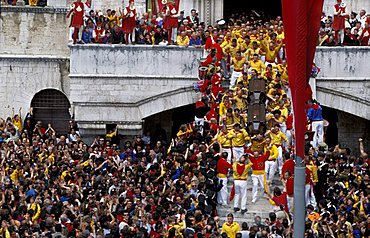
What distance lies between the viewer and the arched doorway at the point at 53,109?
1908 inches

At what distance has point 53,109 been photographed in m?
48.7

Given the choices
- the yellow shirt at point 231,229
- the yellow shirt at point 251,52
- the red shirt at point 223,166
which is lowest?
the yellow shirt at point 231,229

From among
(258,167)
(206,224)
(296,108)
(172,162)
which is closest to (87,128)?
(172,162)

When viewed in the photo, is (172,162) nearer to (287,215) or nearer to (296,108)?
(287,215)

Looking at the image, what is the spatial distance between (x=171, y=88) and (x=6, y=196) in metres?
10.5

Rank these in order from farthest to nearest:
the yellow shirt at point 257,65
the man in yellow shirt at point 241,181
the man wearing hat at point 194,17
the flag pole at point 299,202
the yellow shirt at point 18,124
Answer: the yellow shirt at point 18,124 → the man wearing hat at point 194,17 → the yellow shirt at point 257,65 → the man in yellow shirt at point 241,181 → the flag pole at point 299,202

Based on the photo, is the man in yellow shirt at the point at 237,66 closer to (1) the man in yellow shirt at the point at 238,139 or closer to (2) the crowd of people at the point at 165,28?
(2) the crowd of people at the point at 165,28

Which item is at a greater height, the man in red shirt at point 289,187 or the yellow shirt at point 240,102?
the yellow shirt at point 240,102

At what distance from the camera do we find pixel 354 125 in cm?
4672

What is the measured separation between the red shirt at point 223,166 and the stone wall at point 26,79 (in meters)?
14.2

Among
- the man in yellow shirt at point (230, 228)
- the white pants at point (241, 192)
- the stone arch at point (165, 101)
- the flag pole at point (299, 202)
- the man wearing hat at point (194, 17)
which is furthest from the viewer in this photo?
the man wearing hat at point (194, 17)

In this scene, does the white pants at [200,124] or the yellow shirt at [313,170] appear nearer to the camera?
the yellow shirt at [313,170]

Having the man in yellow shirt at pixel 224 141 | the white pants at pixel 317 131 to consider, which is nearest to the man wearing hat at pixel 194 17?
the white pants at pixel 317 131

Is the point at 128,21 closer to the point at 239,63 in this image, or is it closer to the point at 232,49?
the point at 232,49
